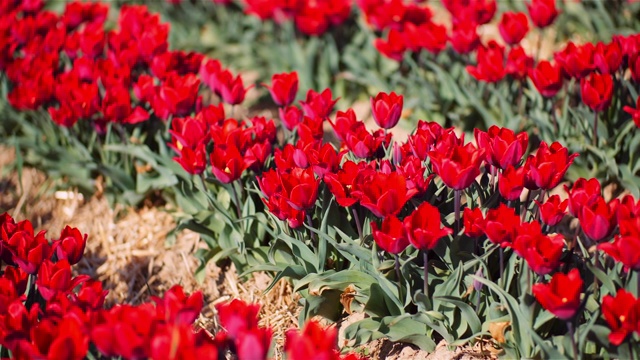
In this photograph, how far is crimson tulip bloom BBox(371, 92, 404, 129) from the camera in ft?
8.41

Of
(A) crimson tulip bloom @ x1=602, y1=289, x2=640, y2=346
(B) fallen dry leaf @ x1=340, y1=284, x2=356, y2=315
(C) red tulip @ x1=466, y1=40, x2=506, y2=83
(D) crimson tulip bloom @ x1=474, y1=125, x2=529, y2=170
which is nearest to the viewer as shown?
(A) crimson tulip bloom @ x1=602, y1=289, x2=640, y2=346

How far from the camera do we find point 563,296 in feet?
5.99

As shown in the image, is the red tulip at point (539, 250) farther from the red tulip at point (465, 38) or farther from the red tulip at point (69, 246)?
the red tulip at point (465, 38)

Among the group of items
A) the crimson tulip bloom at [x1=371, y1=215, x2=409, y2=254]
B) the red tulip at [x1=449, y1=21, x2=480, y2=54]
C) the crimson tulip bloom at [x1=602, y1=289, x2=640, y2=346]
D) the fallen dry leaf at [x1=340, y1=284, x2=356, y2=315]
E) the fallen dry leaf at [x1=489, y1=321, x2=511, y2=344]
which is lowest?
the fallen dry leaf at [x1=340, y1=284, x2=356, y2=315]

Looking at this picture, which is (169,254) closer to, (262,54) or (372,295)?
(372,295)

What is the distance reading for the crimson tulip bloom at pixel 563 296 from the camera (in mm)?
1767

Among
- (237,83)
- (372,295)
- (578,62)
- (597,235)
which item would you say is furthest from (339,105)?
(597,235)

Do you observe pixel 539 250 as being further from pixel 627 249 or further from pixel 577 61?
pixel 577 61

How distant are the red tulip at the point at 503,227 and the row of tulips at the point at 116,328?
0.54 m

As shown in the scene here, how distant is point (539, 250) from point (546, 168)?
0.30m

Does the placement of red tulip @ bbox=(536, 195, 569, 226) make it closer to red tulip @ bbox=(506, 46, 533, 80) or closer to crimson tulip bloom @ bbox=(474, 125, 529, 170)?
crimson tulip bloom @ bbox=(474, 125, 529, 170)

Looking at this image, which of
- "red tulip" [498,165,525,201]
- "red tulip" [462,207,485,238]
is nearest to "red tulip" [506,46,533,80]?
"red tulip" [498,165,525,201]

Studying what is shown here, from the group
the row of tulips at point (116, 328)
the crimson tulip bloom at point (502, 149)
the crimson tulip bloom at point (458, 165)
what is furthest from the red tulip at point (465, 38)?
the row of tulips at point (116, 328)

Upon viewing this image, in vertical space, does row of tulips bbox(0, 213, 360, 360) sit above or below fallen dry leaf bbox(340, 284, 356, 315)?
above
